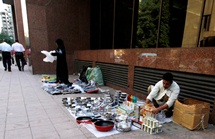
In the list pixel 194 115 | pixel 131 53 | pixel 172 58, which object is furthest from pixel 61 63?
pixel 194 115

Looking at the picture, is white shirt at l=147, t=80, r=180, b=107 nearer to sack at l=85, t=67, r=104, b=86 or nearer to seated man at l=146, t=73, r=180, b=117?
seated man at l=146, t=73, r=180, b=117

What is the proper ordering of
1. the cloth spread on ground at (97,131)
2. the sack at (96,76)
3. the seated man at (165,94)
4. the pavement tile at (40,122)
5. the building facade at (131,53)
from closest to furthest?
the cloth spread on ground at (97,131) < the pavement tile at (40,122) < the seated man at (165,94) < the building facade at (131,53) < the sack at (96,76)

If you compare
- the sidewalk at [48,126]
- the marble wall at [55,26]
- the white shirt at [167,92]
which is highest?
the marble wall at [55,26]

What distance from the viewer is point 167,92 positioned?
9.87 ft

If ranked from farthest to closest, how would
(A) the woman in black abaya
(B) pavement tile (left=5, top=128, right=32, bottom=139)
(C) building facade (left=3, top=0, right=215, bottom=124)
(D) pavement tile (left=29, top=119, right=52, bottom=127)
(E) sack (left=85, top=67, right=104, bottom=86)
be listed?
(E) sack (left=85, top=67, right=104, bottom=86), (A) the woman in black abaya, (C) building facade (left=3, top=0, right=215, bottom=124), (D) pavement tile (left=29, top=119, right=52, bottom=127), (B) pavement tile (left=5, top=128, right=32, bottom=139)

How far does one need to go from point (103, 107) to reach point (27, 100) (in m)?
2.20

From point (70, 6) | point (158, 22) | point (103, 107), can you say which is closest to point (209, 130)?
point (103, 107)

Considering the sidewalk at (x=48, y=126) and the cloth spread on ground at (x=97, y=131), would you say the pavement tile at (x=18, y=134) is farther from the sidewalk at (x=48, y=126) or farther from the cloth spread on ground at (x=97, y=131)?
the cloth spread on ground at (x=97, y=131)

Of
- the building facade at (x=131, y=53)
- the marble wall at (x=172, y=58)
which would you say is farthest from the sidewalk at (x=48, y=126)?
the marble wall at (x=172, y=58)

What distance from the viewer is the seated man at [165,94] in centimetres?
277

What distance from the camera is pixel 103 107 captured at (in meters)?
3.33

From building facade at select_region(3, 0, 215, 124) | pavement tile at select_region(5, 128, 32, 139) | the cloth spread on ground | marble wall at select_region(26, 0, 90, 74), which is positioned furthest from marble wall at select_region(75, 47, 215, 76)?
marble wall at select_region(26, 0, 90, 74)

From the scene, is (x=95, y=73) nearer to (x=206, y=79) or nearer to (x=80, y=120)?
(x=80, y=120)

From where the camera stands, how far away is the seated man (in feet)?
9.10
